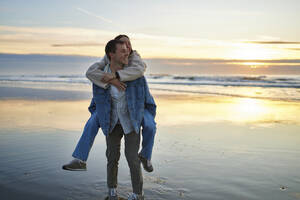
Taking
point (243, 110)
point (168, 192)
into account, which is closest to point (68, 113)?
point (243, 110)

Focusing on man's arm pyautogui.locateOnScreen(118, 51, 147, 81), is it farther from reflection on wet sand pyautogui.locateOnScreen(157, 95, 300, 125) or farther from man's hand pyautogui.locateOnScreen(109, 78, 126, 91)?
reflection on wet sand pyautogui.locateOnScreen(157, 95, 300, 125)

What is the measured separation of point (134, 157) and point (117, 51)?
3.86 feet

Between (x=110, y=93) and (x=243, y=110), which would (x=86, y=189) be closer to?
(x=110, y=93)

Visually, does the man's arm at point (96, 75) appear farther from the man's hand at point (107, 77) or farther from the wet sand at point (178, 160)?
the wet sand at point (178, 160)

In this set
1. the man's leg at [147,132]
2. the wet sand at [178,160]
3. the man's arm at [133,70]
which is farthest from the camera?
the wet sand at [178,160]

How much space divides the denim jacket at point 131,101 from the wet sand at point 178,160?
3.35 feet

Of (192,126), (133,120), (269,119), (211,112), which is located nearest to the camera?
(133,120)

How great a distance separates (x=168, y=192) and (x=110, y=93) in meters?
1.46

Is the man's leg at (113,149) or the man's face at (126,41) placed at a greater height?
the man's face at (126,41)

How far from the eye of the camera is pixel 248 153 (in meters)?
6.07

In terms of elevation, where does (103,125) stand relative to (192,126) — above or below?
above

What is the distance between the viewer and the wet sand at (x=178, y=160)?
4.25 metres

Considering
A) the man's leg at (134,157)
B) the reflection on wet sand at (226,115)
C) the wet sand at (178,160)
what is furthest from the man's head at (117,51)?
the reflection on wet sand at (226,115)

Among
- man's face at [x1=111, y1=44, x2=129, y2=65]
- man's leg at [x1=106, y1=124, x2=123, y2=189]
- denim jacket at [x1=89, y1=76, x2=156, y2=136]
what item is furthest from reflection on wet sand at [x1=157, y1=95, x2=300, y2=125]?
man's face at [x1=111, y1=44, x2=129, y2=65]
